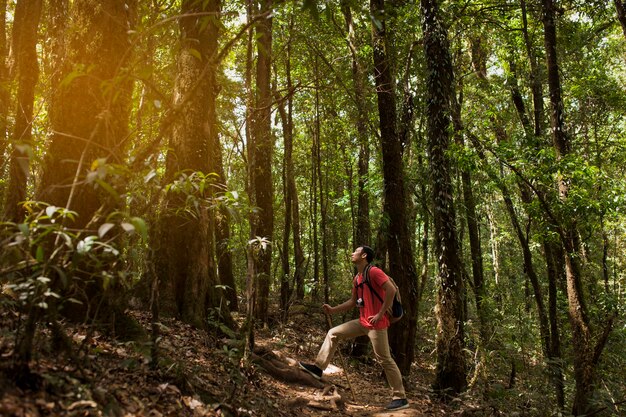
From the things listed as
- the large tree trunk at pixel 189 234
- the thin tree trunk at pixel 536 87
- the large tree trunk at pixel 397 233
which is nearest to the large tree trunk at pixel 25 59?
the large tree trunk at pixel 189 234

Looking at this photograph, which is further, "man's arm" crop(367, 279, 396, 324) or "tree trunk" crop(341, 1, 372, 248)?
"tree trunk" crop(341, 1, 372, 248)

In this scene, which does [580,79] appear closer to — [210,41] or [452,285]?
[452,285]

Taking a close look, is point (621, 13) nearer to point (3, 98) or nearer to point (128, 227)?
point (128, 227)

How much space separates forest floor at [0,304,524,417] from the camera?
9.55 feet

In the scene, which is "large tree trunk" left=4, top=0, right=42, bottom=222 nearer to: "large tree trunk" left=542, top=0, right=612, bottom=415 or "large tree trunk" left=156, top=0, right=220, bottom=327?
"large tree trunk" left=156, top=0, right=220, bottom=327

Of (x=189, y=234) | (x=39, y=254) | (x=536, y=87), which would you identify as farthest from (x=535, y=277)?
(x=39, y=254)

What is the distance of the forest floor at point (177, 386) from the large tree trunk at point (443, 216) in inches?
23.4

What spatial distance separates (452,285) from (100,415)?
6856 millimetres

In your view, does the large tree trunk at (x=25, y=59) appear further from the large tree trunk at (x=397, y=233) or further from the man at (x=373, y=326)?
the large tree trunk at (x=397, y=233)

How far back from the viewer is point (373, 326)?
676 cm

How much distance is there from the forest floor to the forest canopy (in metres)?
0.20

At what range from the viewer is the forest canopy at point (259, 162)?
11.8 feet

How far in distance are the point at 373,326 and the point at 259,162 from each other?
22.7ft

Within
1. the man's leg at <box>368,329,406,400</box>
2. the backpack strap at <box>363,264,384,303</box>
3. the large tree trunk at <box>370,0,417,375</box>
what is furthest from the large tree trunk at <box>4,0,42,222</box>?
the large tree trunk at <box>370,0,417,375</box>
